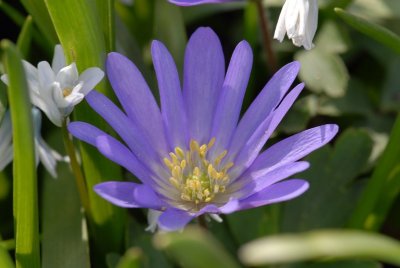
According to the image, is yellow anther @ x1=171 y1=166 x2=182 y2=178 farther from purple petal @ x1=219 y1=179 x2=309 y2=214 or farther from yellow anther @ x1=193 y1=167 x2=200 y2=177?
purple petal @ x1=219 y1=179 x2=309 y2=214

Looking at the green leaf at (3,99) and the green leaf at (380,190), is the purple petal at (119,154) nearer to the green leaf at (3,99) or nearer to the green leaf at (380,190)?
the green leaf at (3,99)

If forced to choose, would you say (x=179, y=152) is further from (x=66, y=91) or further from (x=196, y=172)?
(x=66, y=91)

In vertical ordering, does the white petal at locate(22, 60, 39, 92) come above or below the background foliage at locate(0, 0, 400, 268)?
above

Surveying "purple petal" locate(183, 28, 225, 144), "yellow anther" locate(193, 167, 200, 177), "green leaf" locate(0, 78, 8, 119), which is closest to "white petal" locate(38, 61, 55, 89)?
"green leaf" locate(0, 78, 8, 119)

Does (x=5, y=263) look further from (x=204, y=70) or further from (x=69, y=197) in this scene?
(x=204, y=70)

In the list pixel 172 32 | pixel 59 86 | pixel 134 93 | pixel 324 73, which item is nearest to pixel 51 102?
pixel 59 86

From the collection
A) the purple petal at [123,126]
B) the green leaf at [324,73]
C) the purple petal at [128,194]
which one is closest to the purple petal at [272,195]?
the purple petal at [128,194]

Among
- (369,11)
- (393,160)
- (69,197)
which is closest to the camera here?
(393,160)

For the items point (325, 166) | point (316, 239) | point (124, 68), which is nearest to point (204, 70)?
point (124, 68)
